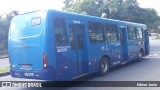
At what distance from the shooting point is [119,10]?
1393 inches

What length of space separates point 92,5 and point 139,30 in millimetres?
20768

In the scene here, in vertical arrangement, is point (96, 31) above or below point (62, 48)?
above

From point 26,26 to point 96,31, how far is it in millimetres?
3664

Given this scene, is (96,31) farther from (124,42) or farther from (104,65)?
(124,42)

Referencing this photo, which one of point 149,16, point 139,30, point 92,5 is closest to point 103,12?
point 92,5

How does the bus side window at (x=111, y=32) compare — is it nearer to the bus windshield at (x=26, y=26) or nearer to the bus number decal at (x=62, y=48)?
the bus number decal at (x=62, y=48)

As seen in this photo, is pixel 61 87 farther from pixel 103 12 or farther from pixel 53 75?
pixel 103 12

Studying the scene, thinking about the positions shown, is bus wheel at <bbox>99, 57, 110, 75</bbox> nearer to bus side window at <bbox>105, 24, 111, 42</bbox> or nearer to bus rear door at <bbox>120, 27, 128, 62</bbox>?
bus side window at <bbox>105, 24, 111, 42</bbox>

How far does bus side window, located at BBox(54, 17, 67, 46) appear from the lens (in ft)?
29.4

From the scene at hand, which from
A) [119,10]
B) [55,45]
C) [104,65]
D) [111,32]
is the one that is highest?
[119,10]

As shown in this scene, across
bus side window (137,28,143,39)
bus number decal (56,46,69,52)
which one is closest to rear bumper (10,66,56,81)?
bus number decal (56,46,69,52)

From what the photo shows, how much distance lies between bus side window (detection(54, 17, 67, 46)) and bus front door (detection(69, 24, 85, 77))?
18.7 inches

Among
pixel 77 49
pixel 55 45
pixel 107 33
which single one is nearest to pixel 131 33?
pixel 107 33

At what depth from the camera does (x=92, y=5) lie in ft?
123
